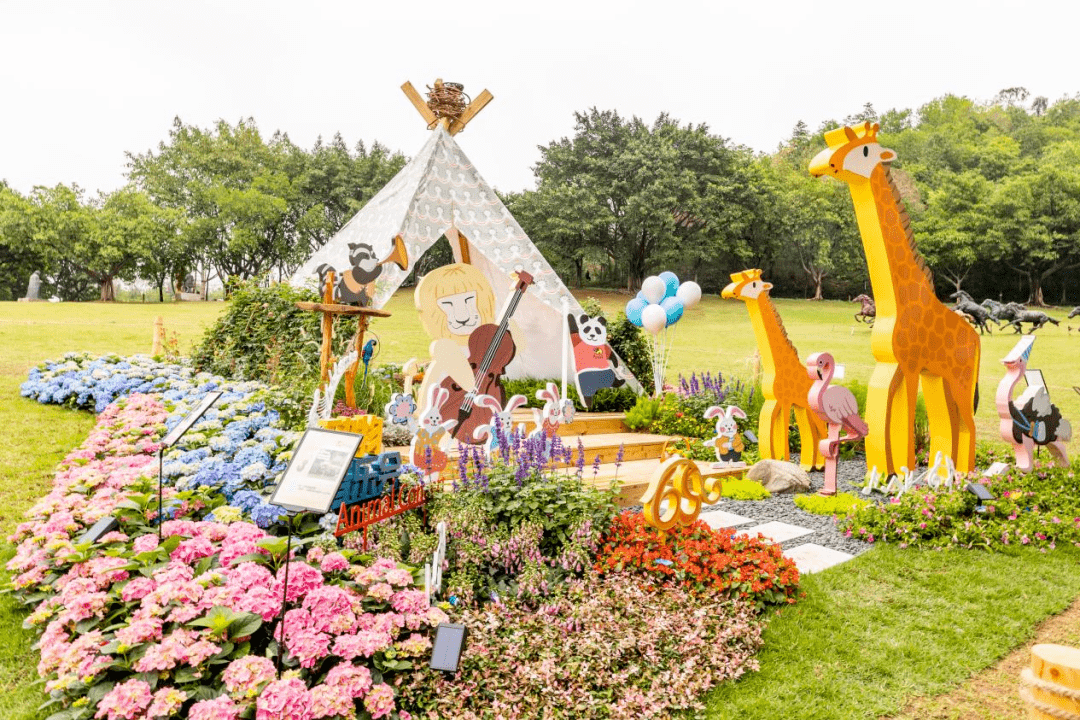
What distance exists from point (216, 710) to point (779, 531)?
15.5 feet

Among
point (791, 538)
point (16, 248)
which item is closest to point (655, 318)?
point (791, 538)

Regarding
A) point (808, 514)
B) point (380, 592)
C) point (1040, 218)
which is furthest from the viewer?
point (1040, 218)

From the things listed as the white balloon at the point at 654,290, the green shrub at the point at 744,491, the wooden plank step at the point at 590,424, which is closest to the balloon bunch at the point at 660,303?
the white balloon at the point at 654,290

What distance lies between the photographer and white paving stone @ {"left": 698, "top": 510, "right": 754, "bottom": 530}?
607cm

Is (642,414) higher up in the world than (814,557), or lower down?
higher up

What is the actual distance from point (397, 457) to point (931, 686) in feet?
11.3

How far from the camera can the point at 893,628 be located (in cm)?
412

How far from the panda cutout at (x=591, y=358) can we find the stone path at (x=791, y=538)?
131 inches

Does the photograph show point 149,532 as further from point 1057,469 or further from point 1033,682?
point 1057,469

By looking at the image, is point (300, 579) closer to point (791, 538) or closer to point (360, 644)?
point (360, 644)

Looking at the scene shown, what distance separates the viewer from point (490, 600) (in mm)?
3998

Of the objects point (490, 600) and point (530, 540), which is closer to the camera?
point (490, 600)

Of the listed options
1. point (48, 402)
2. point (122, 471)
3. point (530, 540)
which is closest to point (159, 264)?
point (48, 402)

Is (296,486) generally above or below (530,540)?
above
